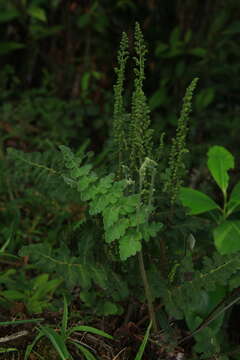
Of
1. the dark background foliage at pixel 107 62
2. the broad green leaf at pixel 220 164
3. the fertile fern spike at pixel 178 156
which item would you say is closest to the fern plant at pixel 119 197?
the fertile fern spike at pixel 178 156

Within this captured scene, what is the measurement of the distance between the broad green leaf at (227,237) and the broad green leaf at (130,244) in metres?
0.40

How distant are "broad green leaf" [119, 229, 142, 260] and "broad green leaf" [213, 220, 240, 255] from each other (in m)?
0.40

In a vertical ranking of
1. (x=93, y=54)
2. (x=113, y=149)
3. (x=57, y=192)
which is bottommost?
(x=57, y=192)

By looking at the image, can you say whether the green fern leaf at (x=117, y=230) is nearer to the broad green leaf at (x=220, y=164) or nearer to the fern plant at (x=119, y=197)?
the fern plant at (x=119, y=197)

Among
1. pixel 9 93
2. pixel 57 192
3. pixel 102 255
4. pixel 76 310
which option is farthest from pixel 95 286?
pixel 9 93

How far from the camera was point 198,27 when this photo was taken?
302cm

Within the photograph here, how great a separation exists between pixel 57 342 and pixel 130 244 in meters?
0.33

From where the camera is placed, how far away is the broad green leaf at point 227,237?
153 centimetres

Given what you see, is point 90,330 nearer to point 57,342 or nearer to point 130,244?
point 57,342

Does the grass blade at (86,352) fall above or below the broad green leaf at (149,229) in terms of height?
below

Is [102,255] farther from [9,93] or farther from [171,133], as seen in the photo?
[9,93]

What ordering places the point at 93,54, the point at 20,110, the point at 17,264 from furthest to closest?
the point at 93,54
the point at 20,110
the point at 17,264

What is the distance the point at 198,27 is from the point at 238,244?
6.05ft

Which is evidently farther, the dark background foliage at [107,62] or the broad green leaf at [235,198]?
the dark background foliage at [107,62]
